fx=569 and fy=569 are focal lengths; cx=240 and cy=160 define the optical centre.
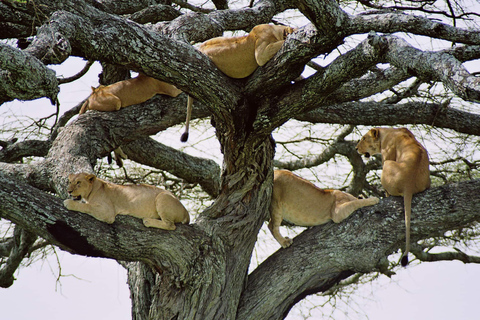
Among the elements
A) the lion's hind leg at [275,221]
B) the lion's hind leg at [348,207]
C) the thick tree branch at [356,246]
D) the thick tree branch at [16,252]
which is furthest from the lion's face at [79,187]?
the lion's hind leg at [348,207]

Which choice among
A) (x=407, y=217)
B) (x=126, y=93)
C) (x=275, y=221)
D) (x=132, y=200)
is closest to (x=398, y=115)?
(x=407, y=217)

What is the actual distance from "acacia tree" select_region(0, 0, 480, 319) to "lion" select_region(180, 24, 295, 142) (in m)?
0.10

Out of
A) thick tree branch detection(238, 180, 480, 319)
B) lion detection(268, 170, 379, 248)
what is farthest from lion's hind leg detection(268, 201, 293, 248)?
thick tree branch detection(238, 180, 480, 319)

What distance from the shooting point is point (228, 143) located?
5164mm

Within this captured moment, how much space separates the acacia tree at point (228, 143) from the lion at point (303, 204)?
12cm

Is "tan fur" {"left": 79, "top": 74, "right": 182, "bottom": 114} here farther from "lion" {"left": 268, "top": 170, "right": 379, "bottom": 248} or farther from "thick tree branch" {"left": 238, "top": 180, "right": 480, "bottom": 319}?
"thick tree branch" {"left": 238, "top": 180, "right": 480, "bottom": 319}

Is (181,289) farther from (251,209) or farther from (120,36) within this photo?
(120,36)

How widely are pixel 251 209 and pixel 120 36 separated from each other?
1927mm

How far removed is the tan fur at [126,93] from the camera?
607cm

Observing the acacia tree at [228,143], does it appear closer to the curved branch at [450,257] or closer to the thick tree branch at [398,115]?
the thick tree branch at [398,115]

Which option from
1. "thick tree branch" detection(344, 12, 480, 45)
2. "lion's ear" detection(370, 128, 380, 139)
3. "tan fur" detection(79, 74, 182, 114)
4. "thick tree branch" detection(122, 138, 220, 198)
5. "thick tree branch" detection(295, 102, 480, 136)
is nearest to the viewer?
"thick tree branch" detection(344, 12, 480, 45)

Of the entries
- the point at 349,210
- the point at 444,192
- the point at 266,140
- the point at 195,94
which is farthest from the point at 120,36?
the point at 444,192

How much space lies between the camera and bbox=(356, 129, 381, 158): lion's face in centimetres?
621

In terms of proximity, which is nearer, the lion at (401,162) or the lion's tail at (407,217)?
the lion's tail at (407,217)
